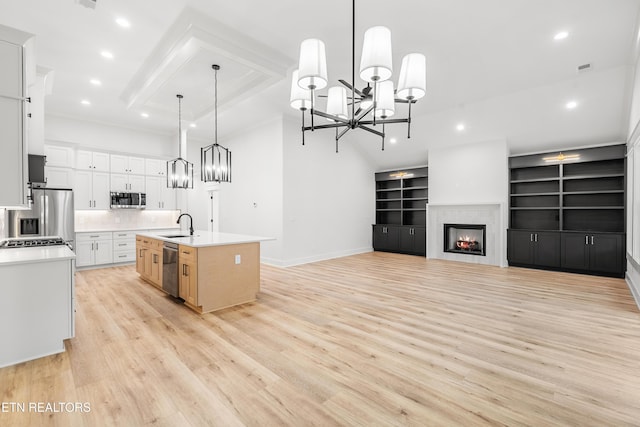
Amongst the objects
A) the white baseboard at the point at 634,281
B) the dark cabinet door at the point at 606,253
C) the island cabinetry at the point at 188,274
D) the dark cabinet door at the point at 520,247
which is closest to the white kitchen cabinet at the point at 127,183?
the island cabinetry at the point at 188,274

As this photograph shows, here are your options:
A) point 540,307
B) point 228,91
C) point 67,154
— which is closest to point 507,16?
point 540,307

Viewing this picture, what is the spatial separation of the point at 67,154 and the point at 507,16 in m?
8.05

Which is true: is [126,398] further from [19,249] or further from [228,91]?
[228,91]

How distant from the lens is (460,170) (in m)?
7.28

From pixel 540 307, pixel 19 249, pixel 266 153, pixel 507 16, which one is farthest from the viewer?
pixel 266 153

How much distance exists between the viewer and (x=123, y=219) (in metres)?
7.21

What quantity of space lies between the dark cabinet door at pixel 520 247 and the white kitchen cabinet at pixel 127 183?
29.1ft

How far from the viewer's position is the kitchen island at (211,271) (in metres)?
3.59

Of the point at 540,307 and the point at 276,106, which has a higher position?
the point at 276,106

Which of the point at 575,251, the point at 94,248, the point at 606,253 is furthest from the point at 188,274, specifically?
the point at 606,253

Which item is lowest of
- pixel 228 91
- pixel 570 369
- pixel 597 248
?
pixel 570 369

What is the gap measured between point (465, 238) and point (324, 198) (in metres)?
3.75

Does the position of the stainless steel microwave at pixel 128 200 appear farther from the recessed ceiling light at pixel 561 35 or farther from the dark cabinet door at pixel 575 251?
the dark cabinet door at pixel 575 251

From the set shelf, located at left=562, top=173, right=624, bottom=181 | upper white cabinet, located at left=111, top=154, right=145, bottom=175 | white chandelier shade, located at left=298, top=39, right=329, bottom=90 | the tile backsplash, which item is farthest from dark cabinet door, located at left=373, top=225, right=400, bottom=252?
white chandelier shade, located at left=298, top=39, right=329, bottom=90
